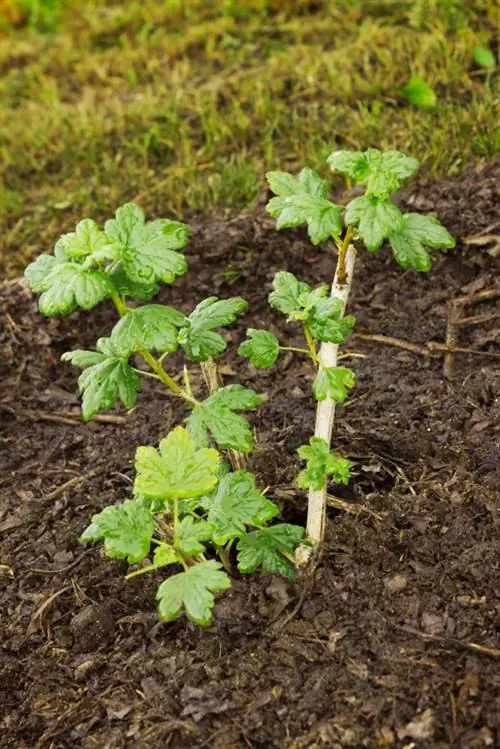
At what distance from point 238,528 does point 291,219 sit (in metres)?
0.69

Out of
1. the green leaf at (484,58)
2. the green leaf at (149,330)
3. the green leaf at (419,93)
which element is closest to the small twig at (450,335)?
the green leaf at (149,330)

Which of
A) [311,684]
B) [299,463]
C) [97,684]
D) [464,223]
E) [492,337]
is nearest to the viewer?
[311,684]

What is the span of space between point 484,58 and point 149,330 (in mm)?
2506

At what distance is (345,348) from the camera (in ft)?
9.59

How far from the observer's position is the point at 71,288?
188 cm

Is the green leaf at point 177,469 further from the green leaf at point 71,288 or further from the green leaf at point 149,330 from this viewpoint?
the green leaf at point 71,288

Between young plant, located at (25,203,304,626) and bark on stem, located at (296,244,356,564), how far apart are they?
81 mm

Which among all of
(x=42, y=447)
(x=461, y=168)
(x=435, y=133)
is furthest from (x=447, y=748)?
(x=435, y=133)

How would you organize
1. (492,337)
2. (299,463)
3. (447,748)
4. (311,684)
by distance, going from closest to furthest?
(447,748)
(311,684)
(299,463)
(492,337)

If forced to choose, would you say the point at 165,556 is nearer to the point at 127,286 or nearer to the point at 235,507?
the point at 235,507

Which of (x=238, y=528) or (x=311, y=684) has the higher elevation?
(x=238, y=528)

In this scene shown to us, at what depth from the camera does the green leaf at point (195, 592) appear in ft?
6.05

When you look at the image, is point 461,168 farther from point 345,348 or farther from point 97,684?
point 97,684

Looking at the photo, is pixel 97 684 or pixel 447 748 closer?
pixel 447 748
